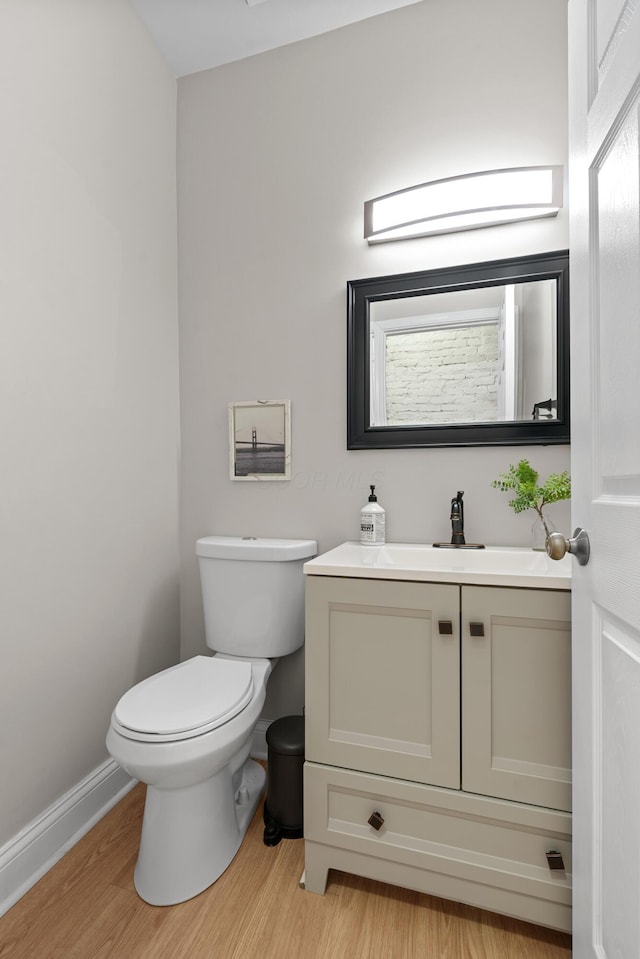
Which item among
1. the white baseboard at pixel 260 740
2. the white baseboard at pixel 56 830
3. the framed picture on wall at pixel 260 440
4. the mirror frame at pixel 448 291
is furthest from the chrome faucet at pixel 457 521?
the white baseboard at pixel 56 830

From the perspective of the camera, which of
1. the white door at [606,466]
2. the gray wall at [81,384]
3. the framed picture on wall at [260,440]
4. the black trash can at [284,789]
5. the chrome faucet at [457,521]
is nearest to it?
the white door at [606,466]

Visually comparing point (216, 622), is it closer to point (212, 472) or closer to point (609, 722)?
point (212, 472)

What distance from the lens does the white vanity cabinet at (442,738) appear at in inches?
43.8

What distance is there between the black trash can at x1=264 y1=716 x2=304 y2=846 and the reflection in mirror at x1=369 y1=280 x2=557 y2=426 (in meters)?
1.06

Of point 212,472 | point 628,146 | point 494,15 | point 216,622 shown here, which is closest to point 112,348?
point 212,472

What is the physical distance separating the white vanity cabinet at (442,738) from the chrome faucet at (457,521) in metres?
0.43

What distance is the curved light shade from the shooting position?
1504 millimetres

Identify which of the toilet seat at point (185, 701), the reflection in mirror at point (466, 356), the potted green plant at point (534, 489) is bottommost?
the toilet seat at point (185, 701)

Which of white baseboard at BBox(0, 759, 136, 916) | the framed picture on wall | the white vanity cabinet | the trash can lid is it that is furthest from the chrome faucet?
white baseboard at BBox(0, 759, 136, 916)

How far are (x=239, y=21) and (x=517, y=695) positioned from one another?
234 centimetres

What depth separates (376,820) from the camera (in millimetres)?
1227

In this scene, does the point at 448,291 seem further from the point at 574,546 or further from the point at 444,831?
the point at 444,831

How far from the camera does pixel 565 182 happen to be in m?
1.51

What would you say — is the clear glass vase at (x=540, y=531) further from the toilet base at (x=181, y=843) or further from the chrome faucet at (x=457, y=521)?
the toilet base at (x=181, y=843)
